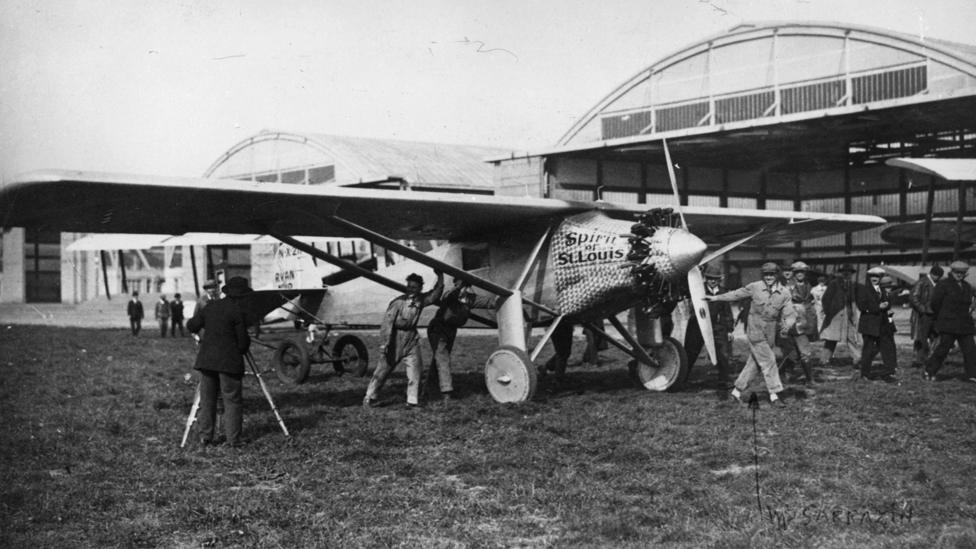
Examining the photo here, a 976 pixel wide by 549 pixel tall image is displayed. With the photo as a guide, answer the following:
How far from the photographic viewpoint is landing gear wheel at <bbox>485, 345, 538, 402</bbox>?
31.0 ft

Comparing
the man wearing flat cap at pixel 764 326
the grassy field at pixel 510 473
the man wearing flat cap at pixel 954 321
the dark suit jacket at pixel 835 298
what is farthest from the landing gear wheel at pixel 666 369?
the dark suit jacket at pixel 835 298

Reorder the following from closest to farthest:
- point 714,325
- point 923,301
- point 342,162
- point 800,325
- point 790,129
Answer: point 800,325, point 714,325, point 923,301, point 790,129, point 342,162

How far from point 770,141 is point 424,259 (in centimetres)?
1730

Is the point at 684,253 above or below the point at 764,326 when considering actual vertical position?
above

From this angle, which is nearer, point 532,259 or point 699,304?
point 699,304

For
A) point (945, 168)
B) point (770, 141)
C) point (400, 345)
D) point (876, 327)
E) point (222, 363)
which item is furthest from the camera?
point (770, 141)

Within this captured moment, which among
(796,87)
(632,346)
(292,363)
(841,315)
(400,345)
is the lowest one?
(292,363)

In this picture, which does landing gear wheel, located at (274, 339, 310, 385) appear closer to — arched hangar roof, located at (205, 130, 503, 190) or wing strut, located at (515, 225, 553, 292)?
wing strut, located at (515, 225, 553, 292)

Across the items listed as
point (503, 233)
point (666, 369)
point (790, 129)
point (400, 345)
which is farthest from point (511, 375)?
point (790, 129)

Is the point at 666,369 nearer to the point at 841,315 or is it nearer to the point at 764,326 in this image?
the point at 764,326

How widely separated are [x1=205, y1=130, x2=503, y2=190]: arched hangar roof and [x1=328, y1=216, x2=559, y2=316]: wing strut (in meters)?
21.0

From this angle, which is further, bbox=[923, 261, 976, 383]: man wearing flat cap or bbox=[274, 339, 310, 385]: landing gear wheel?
bbox=[274, 339, 310, 385]: landing gear wheel

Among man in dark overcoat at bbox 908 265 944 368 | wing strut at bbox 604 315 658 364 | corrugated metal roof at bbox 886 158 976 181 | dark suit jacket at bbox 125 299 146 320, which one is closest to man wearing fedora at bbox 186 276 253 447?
wing strut at bbox 604 315 658 364

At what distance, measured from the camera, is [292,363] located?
13.0 meters
